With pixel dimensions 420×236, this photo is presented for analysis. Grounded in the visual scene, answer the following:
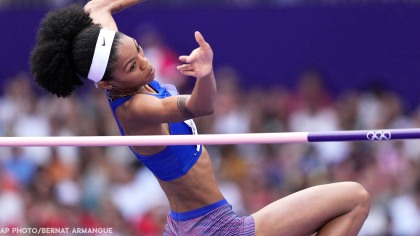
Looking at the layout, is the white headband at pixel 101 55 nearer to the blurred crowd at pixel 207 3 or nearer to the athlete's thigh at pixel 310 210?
the athlete's thigh at pixel 310 210

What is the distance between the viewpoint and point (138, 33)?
690cm

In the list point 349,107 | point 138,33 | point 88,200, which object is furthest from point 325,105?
point 88,200

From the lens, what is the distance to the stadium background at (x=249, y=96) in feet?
20.1

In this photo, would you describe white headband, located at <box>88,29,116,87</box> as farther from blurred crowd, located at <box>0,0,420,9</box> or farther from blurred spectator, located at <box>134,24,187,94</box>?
blurred crowd, located at <box>0,0,420,9</box>

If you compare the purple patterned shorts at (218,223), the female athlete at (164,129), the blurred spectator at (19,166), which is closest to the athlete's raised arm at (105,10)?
the female athlete at (164,129)

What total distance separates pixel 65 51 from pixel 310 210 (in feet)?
5.65

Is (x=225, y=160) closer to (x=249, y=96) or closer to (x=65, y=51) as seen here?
(x=249, y=96)

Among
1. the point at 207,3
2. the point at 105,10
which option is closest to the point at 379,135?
the point at 105,10

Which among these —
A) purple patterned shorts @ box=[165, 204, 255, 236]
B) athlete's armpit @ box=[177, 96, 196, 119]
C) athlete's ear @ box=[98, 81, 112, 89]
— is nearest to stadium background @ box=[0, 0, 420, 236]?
purple patterned shorts @ box=[165, 204, 255, 236]

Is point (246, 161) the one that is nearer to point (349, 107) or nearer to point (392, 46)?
point (349, 107)

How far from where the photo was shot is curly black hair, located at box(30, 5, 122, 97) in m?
3.04

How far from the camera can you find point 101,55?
3.00 meters

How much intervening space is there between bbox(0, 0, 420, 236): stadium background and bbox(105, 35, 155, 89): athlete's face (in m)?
3.09

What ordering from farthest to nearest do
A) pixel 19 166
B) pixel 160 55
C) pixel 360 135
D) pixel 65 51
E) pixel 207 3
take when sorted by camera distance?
pixel 207 3 < pixel 160 55 < pixel 19 166 < pixel 65 51 < pixel 360 135
